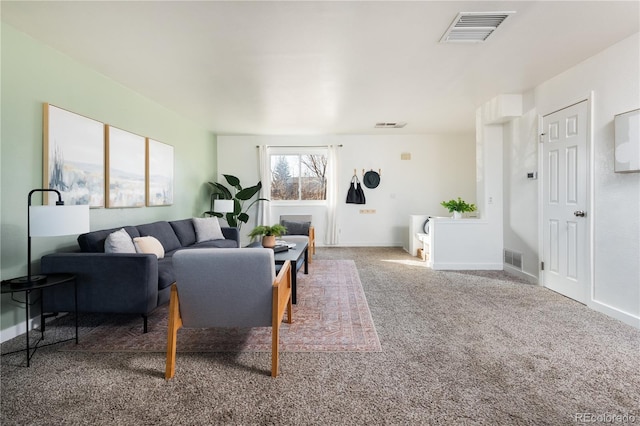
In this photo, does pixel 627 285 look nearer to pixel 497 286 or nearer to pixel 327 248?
pixel 497 286

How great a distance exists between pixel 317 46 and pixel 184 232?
10.9 feet

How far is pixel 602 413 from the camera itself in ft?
5.35

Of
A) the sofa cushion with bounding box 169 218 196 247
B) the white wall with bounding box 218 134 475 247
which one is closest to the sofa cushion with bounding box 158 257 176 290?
the sofa cushion with bounding box 169 218 196 247

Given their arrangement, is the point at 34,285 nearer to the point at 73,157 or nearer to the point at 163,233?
the point at 73,157

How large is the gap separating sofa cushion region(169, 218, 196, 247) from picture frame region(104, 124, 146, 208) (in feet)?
1.83

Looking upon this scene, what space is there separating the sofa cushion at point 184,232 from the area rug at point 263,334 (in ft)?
5.36

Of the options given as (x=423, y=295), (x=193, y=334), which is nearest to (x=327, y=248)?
(x=423, y=295)

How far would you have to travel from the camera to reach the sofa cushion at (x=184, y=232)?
475 centimetres

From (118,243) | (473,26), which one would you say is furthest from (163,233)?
(473,26)

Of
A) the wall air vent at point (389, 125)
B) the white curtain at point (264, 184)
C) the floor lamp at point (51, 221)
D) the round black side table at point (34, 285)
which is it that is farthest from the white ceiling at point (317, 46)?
the white curtain at point (264, 184)

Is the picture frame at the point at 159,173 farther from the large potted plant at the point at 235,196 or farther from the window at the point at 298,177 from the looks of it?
the window at the point at 298,177

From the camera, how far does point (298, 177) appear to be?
7531 millimetres

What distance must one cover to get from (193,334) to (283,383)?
3.56ft

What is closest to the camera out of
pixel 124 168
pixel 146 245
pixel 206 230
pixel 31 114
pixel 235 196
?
pixel 31 114
